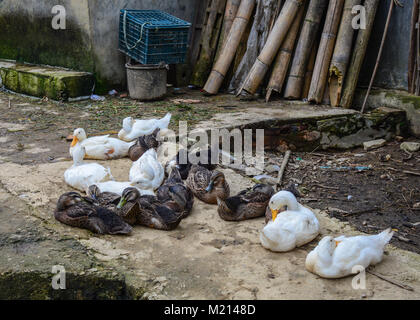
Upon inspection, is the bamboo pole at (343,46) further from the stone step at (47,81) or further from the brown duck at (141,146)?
the stone step at (47,81)

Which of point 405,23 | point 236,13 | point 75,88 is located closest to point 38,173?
point 75,88

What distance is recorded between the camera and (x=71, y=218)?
4.18 m

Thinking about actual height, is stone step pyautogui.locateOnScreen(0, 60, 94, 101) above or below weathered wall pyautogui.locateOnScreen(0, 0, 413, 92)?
below

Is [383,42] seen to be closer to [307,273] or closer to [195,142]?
[195,142]

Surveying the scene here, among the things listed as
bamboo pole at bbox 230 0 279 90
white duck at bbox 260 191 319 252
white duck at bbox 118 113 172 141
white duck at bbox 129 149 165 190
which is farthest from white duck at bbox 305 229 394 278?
bamboo pole at bbox 230 0 279 90

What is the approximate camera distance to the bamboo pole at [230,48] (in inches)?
355

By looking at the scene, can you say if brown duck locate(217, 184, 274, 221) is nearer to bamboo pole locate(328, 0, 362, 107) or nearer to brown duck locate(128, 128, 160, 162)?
brown duck locate(128, 128, 160, 162)

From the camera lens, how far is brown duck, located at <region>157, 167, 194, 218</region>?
4.53m

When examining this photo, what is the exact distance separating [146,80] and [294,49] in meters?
2.83

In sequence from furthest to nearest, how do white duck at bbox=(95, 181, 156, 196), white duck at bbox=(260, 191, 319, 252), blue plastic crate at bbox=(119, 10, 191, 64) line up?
blue plastic crate at bbox=(119, 10, 191, 64)
white duck at bbox=(95, 181, 156, 196)
white duck at bbox=(260, 191, 319, 252)

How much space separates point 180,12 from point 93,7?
210 cm

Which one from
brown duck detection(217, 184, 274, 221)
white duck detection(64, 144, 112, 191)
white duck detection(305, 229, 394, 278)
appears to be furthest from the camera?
white duck detection(64, 144, 112, 191)

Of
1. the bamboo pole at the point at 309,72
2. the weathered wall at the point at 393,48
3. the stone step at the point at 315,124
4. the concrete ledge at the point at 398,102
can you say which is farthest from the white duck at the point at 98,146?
the weathered wall at the point at 393,48

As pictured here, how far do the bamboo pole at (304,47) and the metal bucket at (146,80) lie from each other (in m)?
2.41
